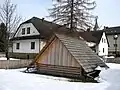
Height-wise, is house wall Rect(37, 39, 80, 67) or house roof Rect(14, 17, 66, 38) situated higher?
house roof Rect(14, 17, 66, 38)

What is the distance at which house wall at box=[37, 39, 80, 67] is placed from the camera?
49.4 feet

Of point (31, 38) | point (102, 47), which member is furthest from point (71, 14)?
point (102, 47)

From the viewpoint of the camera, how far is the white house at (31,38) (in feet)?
107

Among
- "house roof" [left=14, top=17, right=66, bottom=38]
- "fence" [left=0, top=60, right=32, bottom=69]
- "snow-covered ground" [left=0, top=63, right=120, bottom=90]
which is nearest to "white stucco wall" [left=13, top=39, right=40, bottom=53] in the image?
"house roof" [left=14, top=17, right=66, bottom=38]

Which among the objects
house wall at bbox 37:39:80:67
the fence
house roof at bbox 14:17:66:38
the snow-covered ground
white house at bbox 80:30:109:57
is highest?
house roof at bbox 14:17:66:38

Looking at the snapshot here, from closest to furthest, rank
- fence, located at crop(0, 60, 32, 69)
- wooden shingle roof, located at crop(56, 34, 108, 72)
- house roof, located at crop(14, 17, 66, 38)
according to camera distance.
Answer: wooden shingle roof, located at crop(56, 34, 108, 72) → fence, located at crop(0, 60, 32, 69) → house roof, located at crop(14, 17, 66, 38)

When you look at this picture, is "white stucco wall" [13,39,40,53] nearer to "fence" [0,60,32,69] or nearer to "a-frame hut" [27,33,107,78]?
"fence" [0,60,32,69]

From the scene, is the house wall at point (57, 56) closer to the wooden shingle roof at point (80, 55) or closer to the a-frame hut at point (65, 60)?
the a-frame hut at point (65, 60)

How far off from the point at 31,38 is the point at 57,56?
18080 millimetres

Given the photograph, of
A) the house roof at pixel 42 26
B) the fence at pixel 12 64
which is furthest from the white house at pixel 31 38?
the fence at pixel 12 64

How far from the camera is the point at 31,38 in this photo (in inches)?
1309

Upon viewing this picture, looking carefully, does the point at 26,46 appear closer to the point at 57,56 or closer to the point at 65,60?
the point at 57,56

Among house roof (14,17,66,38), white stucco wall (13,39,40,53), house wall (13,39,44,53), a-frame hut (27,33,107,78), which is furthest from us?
house roof (14,17,66,38)

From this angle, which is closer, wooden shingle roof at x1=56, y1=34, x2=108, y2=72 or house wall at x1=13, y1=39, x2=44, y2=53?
wooden shingle roof at x1=56, y1=34, x2=108, y2=72
